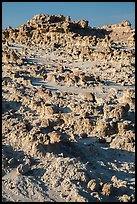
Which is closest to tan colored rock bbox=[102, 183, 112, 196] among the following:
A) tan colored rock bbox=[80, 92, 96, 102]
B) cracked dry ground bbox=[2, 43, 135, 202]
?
cracked dry ground bbox=[2, 43, 135, 202]

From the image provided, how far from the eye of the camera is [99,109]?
405 inches

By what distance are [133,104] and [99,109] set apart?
0.95 metres

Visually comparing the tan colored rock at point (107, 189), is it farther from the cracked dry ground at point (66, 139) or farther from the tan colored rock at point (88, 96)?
the tan colored rock at point (88, 96)

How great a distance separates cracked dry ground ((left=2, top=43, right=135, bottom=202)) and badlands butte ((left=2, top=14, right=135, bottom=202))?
16 millimetres

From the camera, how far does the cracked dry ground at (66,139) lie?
680 cm

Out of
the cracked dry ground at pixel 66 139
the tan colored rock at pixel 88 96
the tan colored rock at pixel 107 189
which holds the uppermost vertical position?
the tan colored rock at pixel 88 96

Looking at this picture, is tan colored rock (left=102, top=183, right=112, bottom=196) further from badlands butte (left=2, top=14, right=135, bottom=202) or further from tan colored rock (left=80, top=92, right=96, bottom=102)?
tan colored rock (left=80, top=92, right=96, bottom=102)

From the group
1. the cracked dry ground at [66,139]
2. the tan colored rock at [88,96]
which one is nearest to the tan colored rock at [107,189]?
the cracked dry ground at [66,139]

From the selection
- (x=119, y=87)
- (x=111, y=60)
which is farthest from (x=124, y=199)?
(x=111, y=60)

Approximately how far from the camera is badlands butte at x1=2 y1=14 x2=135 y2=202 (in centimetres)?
687

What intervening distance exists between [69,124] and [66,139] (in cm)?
116

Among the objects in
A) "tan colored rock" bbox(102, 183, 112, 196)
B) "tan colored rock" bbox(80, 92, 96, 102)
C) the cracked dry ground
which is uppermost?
"tan colored rock" bbox(80, 92, 96, 102)

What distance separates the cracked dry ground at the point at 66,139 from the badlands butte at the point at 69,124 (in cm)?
2

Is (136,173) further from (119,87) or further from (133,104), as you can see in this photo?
(119,87)
